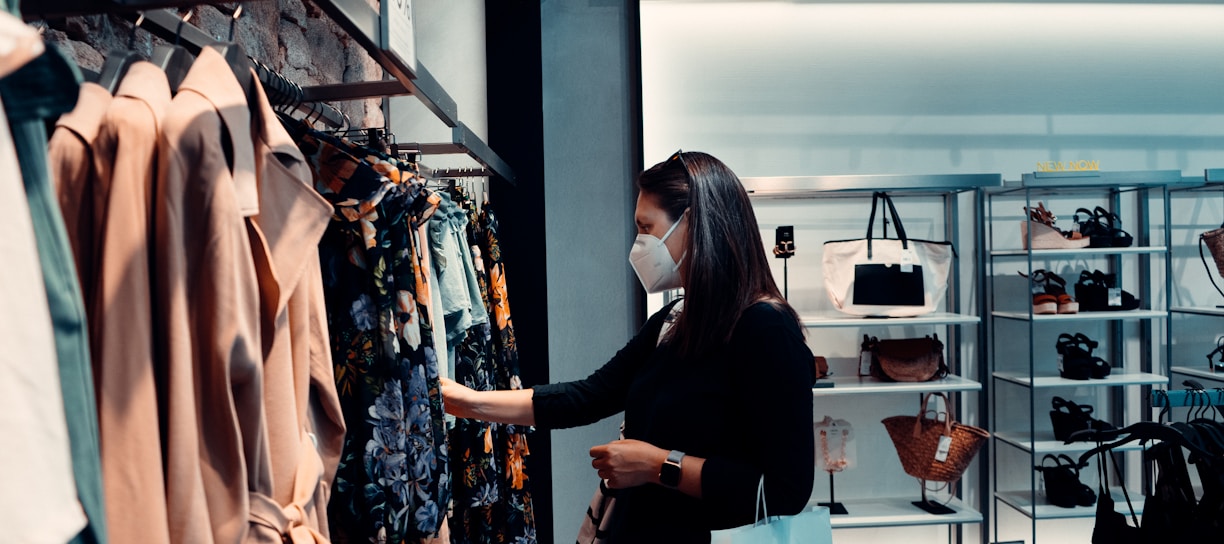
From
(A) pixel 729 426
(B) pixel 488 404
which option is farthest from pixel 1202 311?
(B) pixel 488 404

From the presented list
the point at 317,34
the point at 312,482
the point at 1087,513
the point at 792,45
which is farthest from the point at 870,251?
the point at 312,482

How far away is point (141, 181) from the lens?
0.71 meters

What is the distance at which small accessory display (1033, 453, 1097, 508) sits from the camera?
363cm

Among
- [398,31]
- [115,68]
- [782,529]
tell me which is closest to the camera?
[115,68]

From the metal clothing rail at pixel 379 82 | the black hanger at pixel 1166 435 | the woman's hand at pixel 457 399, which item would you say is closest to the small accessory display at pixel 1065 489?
the black hanger at pixel 1166 435

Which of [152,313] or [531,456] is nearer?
[152,313]

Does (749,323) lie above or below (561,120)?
below

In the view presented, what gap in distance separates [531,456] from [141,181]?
300 cm

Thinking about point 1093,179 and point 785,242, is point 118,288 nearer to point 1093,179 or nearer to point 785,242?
point 785,242

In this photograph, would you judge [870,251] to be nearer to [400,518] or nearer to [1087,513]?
[1087,513]

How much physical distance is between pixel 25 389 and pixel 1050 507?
416 cm

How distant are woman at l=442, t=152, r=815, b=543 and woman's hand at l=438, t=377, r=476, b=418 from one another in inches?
15.3

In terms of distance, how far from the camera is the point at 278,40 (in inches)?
79.6

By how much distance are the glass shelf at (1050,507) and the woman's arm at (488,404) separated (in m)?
2.75
